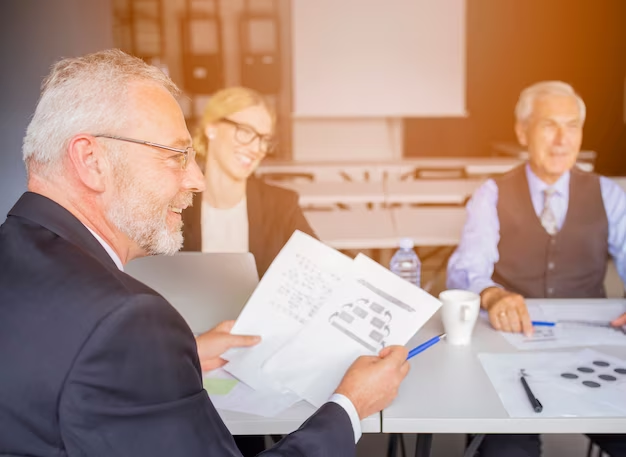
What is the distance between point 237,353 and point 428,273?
311 centimetres

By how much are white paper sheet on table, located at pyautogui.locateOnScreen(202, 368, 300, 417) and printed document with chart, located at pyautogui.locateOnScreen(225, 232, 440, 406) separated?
0.02 meters

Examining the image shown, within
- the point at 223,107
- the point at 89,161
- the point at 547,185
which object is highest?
the point at 223,107

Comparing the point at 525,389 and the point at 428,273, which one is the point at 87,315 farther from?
the point at 428,273

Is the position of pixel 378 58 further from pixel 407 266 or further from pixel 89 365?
pixel 89 365

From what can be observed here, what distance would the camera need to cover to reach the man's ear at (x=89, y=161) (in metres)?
0.88

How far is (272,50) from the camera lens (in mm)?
6105

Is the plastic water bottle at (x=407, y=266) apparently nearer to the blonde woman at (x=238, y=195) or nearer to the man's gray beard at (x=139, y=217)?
the blonde woman at (x=238, y=195)

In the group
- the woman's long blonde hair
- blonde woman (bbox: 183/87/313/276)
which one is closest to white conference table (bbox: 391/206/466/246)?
blonde woman (bbox: 183/87/313/276)

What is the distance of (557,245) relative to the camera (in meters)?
2.19

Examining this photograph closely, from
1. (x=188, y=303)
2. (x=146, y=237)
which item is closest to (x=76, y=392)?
(x=146, y=237)

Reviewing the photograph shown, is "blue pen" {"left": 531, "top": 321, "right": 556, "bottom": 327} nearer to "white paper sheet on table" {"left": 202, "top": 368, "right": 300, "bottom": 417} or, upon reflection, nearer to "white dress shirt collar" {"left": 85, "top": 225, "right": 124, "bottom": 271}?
"white paper sheet on table" {"left": 202, "top": 368, "right": 300, "bottom": 417}

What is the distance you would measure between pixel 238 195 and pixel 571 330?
134 centimetres

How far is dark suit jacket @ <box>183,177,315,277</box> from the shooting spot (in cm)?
233

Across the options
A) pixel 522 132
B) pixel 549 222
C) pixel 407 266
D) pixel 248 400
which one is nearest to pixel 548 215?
pixel 549 222
